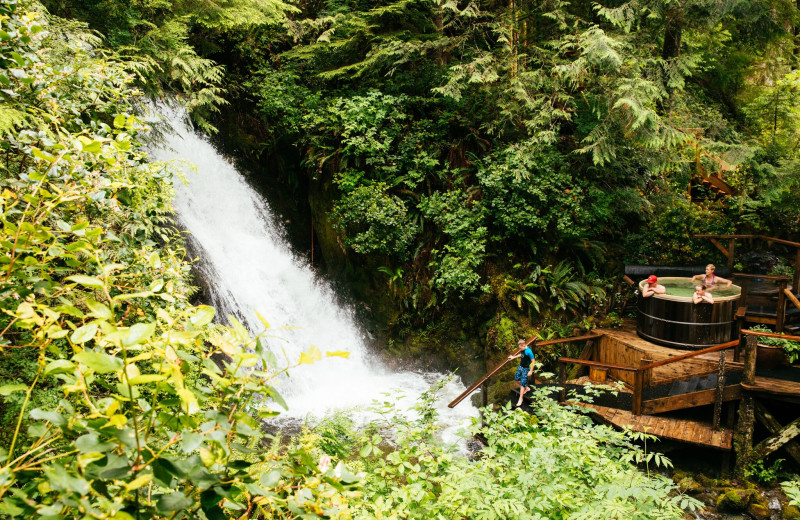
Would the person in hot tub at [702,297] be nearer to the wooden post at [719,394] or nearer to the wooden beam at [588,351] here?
the wooden post at [719,394]

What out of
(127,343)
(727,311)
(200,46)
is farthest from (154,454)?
(200,46)

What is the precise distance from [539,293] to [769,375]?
461 cm

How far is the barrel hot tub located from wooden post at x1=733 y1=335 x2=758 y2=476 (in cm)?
169

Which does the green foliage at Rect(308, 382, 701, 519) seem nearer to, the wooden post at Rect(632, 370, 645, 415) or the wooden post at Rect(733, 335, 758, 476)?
the wooden post at Rect(632, 370, 645, 415)

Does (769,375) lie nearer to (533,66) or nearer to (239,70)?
(533,66)

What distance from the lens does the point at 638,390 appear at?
7.92 metres

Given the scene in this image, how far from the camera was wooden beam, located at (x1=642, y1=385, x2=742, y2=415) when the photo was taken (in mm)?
7523

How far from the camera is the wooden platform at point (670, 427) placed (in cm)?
730

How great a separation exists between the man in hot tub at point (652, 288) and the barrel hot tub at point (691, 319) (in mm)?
107

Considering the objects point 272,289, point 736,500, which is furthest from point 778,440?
point 272,289

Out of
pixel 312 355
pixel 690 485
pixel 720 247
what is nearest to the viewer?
pixel 312 355

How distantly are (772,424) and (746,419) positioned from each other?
1.29 ft

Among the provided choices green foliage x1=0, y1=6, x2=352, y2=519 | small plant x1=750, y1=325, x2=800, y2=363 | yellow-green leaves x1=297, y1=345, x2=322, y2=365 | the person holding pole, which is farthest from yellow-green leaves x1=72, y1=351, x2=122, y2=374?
small plant x1=750, y1=325, x2=800, y2=363

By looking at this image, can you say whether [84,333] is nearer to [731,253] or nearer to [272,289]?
[272,289]
